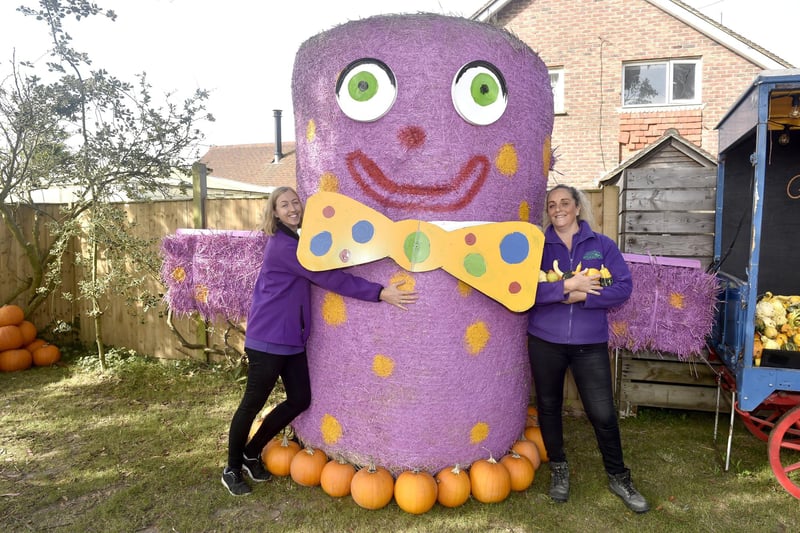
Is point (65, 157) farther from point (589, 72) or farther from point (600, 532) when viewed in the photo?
point (589, 72)

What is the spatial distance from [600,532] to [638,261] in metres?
1.49

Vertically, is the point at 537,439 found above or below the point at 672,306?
below

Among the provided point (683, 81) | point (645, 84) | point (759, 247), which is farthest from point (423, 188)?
point (683, 81)

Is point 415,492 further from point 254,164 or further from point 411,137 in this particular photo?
point 254,164

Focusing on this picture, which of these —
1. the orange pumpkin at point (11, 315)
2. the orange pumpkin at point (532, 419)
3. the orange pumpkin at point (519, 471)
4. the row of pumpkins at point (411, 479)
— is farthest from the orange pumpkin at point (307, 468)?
the orange pumpkin at point (11, 315)

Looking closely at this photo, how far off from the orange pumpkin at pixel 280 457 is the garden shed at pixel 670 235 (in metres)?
2.45

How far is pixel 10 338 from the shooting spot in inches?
201

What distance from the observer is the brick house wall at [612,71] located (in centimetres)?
923

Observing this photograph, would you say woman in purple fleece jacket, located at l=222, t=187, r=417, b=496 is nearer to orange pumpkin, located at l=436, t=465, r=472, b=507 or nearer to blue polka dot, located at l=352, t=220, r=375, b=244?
blue polka dot, located at l=352, t=220, r=375, b=244

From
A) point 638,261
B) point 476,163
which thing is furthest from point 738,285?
point 476,163

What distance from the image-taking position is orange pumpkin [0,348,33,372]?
5.05 meters

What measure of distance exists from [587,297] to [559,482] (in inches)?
40.1

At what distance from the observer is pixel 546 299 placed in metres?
2.46

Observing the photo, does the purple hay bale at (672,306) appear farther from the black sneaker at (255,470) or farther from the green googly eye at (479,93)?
the black sneaker at (255,470)
